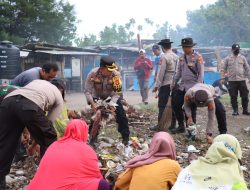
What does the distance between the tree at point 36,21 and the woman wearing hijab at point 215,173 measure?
748 inches

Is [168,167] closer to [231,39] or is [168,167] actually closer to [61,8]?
[61,8]

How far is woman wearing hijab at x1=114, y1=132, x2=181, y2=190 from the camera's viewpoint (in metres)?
3.13

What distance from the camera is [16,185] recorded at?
506 centimetres

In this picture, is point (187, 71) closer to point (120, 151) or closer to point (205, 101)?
point (205, 101)

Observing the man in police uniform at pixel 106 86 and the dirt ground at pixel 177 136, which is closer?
the dirt ground at pixel 177 136

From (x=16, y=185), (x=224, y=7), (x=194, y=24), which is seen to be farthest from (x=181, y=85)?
(x=194, y=24)

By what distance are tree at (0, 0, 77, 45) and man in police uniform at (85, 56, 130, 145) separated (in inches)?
597

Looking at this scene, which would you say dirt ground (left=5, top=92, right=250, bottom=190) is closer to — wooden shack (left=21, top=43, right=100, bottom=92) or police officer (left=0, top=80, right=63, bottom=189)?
police officer (left=0, top=80, right=63, bottom=189)

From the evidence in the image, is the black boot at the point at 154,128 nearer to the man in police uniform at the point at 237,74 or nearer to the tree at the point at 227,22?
the man in police uniform at the point at 237,74

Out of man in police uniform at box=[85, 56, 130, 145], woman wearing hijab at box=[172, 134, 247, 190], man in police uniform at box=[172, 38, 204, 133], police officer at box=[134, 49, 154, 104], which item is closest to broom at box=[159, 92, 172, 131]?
man in police uniform at box=[172, 38, 204, 133]

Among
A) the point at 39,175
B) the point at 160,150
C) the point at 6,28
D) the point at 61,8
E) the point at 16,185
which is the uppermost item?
the point at 61,8

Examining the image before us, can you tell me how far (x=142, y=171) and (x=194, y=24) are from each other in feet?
137

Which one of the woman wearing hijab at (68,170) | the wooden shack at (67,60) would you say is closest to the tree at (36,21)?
the wooden shack at (67,60)

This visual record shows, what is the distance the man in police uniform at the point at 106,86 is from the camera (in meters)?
6.33
